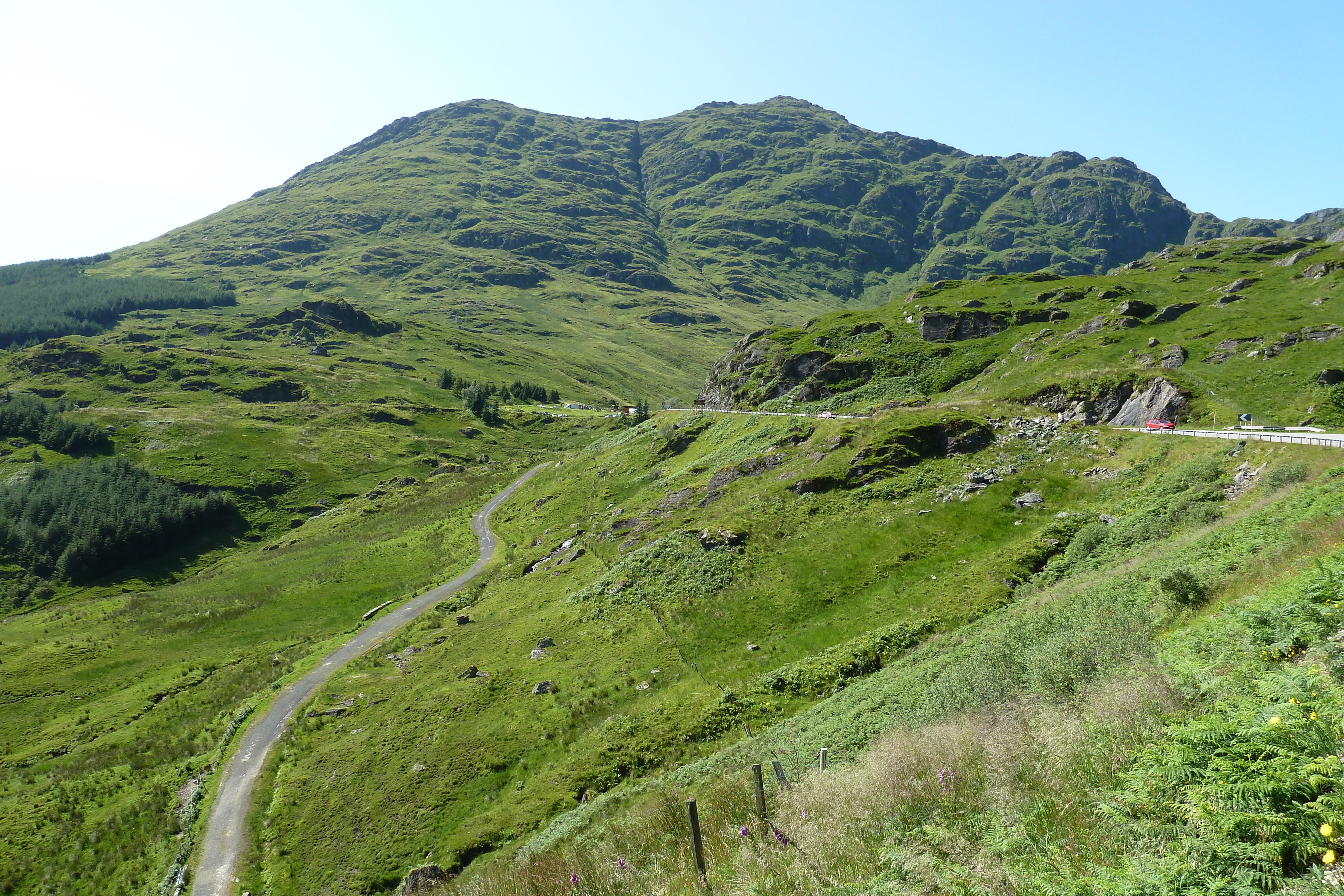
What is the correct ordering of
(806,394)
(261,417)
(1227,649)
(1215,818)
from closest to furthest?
(1215,818) → (1227,649) → (806,394) → (261,417)

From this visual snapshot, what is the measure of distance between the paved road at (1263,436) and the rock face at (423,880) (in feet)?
158

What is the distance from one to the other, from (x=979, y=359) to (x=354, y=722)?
8062 centimetres

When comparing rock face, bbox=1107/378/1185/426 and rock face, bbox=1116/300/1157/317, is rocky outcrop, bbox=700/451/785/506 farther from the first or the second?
rock face, bbox=1116/300/1157/317

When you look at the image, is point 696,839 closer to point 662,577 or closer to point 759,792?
point 759,792

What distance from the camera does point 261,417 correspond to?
18175cm

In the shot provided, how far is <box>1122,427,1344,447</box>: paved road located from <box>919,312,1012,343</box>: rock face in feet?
146

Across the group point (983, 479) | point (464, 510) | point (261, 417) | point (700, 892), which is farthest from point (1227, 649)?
point (261, 417)

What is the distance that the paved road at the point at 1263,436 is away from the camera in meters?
33.5

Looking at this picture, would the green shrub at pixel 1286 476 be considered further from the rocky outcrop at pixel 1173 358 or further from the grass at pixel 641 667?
the rocky outcrop at pixel 1173 358

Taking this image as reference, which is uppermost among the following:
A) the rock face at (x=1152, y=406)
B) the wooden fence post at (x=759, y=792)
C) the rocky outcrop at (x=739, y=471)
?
the rock face at (x=1152, y=406)

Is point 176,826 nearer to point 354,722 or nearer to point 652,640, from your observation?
point 354,722

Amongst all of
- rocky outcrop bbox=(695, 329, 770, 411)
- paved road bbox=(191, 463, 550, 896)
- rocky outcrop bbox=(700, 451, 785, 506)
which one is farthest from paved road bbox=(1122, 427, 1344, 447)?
rocky outcrop bbox=(695, 329, 770, 411)

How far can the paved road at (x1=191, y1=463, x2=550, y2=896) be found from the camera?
100 ft

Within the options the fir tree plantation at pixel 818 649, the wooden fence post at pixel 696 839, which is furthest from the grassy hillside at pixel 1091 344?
the wooden fence post at pixel 696 839
